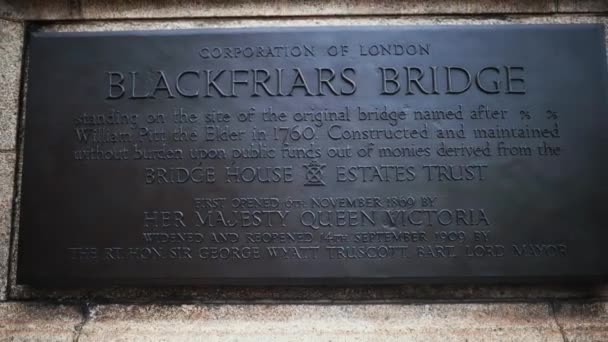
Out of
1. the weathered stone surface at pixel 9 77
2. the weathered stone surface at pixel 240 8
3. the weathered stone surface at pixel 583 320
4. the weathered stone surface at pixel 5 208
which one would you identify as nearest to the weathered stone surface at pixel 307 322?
the weathered stone surface at pixel 583 320

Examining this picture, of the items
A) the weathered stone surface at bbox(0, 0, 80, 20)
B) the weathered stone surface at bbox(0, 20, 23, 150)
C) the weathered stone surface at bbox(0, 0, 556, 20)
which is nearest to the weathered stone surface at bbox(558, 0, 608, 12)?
the weathered stone surface at bbox(0, 0, 556, 20)

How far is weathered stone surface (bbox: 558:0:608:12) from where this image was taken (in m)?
3.36

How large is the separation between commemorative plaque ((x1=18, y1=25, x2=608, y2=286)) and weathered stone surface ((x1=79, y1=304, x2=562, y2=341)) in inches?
9.0

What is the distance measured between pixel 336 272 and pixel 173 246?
3.51ft

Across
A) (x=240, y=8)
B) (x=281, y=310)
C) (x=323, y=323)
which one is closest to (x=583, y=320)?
(x=323, y=323)

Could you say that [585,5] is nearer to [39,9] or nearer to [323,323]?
[323,323]

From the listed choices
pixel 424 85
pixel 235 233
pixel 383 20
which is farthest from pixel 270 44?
pixel 235 233

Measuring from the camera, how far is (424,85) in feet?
10.3

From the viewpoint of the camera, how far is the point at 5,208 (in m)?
3.12

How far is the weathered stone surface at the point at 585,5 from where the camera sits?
336 centimetres

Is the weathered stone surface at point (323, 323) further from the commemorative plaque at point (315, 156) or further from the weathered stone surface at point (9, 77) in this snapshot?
the weathered stone surface at point (9, 77)

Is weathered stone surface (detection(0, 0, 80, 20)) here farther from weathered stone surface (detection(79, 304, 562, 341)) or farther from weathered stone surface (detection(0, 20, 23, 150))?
weathered stone surface (detection(79, 304, 562, 341))

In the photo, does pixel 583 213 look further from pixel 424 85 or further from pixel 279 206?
pixel 279 206

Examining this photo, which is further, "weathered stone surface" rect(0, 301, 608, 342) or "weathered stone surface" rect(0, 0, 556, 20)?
"weathered stone surface" rect(0, 0, 556, 20)
